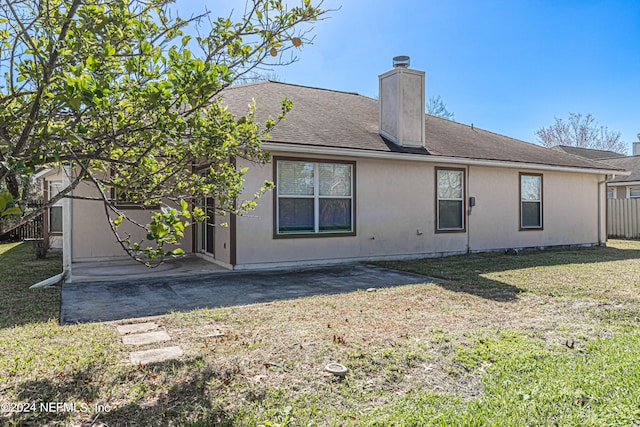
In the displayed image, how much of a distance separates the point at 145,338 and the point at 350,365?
7.11ft

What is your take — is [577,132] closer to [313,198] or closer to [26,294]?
[313,198]

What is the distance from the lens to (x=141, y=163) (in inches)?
136

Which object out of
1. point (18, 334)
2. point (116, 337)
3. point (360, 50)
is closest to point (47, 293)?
point (18, 334)

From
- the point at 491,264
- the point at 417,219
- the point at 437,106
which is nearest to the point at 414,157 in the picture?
the point at 417,219

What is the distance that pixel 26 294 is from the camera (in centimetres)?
661

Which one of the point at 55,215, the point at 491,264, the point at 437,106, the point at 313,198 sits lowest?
the point at 491,264

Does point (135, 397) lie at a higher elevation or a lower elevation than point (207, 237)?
lower

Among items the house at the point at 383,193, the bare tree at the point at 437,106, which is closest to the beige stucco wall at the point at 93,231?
the house at the point at 383,193

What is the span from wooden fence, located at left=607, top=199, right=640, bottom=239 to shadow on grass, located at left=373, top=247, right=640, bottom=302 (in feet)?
19.2

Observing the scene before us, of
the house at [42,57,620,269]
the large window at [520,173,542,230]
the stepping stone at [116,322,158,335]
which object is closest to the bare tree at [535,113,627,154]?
the house at [42,57,620,269]

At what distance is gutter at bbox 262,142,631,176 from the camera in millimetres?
8812

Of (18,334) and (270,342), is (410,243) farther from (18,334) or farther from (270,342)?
(18,334)

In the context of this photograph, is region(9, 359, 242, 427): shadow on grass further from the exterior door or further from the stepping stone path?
the exterior door

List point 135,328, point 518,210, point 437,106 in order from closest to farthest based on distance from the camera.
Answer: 1. point 135,328
2. point 518,210
3. point 437,106
